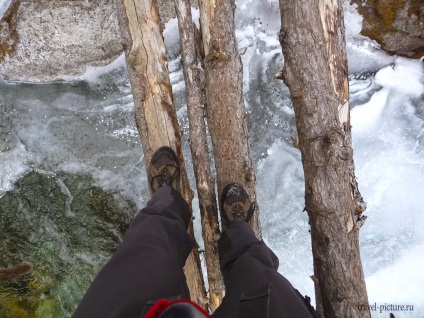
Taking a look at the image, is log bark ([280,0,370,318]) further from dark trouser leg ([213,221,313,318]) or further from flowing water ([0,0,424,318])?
flowing water ([0,0,424,318])

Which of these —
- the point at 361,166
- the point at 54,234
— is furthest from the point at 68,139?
the point at 361,166

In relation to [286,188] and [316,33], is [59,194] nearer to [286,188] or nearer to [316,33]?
[286,188]

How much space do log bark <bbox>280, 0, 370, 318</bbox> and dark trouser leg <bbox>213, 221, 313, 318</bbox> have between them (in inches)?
16.4

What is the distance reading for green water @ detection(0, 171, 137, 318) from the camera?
3322 mm

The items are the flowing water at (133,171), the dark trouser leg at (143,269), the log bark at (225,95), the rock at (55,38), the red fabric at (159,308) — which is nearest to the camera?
the red fabric at (159,308)

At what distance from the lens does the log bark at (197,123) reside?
214 centimetres

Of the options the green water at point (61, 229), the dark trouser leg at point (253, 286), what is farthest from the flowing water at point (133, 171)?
the dark trouser leg at point (253, 286)

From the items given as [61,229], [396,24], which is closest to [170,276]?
[61,229]

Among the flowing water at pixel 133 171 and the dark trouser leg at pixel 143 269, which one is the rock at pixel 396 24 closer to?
the flowing water at pixel 133 171

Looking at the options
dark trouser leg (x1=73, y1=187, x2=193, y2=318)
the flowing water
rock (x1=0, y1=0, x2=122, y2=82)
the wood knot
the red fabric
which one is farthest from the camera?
the flowing water

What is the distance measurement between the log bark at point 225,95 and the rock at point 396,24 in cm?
157

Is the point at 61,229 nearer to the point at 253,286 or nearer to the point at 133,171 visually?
the point at 133,171

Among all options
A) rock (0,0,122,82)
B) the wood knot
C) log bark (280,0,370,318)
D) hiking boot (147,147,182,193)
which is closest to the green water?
rock (0,0,122,82)

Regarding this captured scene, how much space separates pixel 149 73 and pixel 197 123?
38cm
